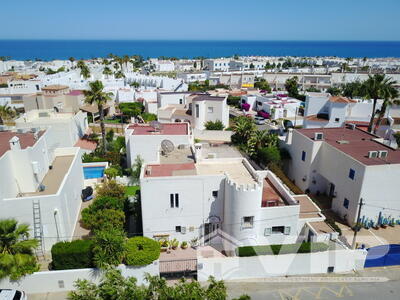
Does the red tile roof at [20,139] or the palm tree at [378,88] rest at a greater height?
the palm tree at [378,88]

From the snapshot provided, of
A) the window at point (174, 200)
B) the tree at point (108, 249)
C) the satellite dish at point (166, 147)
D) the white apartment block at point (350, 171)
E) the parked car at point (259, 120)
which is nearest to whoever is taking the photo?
the tree at point (108, 249)

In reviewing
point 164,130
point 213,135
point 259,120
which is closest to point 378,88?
point 213,135

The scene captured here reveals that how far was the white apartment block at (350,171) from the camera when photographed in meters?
27.5

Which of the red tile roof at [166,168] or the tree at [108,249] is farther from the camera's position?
the red tile roof at [166,168]

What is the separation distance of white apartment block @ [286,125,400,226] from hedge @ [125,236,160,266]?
1939cm

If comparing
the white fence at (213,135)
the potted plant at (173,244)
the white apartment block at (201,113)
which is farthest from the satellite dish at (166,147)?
the white apartment block at (201,113)

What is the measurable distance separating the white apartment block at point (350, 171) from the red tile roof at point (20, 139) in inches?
1150

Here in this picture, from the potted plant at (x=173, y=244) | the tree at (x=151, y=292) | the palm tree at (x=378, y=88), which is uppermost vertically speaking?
the palm tree at (x=378, y=88)

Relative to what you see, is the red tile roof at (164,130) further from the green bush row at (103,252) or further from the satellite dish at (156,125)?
the green bush row at (103,252)

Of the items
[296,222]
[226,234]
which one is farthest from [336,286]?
[226,234]

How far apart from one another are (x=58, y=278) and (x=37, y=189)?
867cm

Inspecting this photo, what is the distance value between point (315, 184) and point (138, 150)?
71.7 feet

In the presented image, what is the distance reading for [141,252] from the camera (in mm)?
Result: 20828

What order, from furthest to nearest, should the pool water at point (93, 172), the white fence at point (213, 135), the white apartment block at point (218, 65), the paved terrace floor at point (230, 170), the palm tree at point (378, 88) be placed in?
1. the white apartment block at point (218, 65)
2. the white fence at point (213, 135)
3. the palm tree at point (378, 88)
4. the pool water at point (93, 172)
5. the paved terrace floor at point (230, 170)
